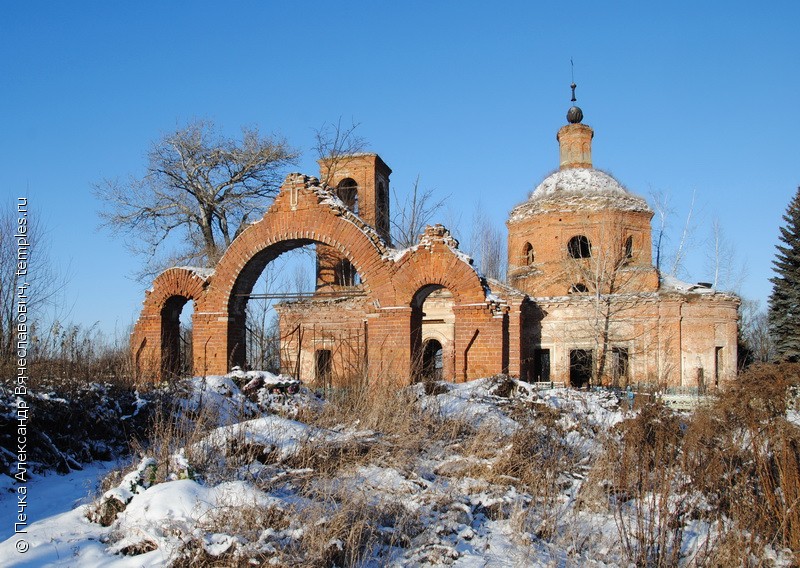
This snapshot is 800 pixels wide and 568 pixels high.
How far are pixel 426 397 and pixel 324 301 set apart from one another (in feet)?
51.4

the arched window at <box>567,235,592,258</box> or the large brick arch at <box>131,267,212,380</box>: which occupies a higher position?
the arched window at <box>567,235,592,258</box>

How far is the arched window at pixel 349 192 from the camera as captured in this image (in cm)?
2684

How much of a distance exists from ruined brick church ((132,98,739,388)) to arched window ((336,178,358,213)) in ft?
0.20

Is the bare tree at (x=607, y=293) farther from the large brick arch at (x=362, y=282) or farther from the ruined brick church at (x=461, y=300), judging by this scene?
the large brick arch at (x=362, y=282)

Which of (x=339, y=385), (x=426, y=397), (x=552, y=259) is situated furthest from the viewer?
(x=552, y=259)

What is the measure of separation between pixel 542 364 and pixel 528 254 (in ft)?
16.7

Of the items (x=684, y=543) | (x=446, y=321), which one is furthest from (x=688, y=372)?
(x=684, y=543)

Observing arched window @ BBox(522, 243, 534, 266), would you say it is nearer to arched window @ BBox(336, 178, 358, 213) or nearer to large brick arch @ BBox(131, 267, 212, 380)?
arched window @ BBox(336, 178, 358, 213)

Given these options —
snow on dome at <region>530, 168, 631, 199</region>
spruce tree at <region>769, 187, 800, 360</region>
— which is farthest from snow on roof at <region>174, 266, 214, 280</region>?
spruce tree at <region>769, 187, 800, 360</region>

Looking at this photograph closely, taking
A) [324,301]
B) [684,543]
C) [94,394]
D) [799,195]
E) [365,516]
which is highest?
[799,195]

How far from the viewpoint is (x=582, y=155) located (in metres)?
26.7

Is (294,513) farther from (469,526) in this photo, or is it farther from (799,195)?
(799,195)

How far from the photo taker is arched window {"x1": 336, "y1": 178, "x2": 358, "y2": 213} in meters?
26.8

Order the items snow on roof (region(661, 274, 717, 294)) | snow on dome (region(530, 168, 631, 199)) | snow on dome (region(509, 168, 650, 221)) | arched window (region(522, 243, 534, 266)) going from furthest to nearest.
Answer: arched window (region(522, 243, 534, 266)) < snow on dome (region(530, 168, 631, 199)) < snow on dome (region(509, 168, 650, 221)) < snow on roof (region(661, 274, 717, 294))
